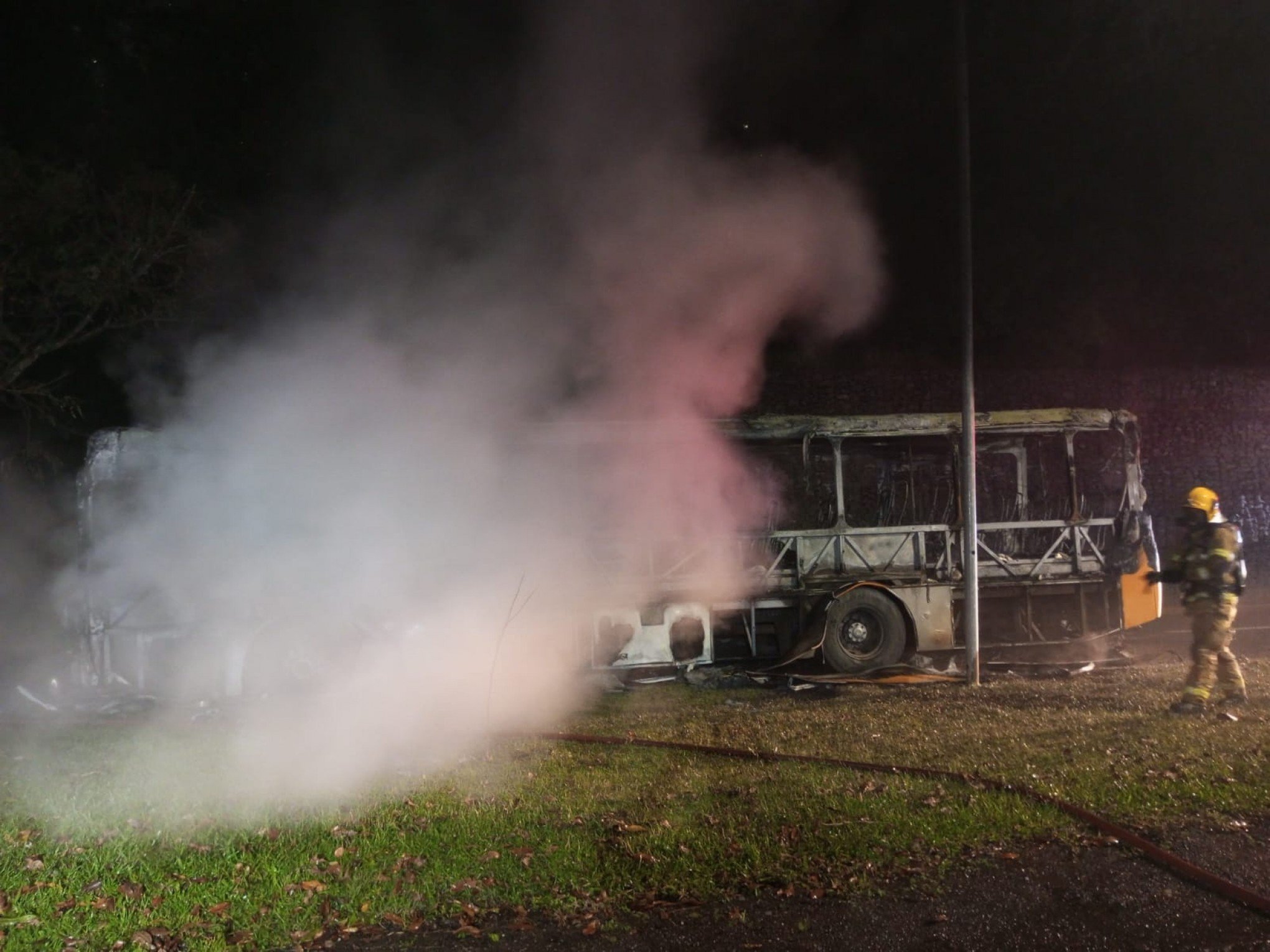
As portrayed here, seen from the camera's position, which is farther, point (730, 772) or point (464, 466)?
point (464, 466)

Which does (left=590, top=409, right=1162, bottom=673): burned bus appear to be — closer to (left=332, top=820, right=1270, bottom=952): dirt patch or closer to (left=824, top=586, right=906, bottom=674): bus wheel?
(left=824, top=586, right=906, bottom=674): bus wheel

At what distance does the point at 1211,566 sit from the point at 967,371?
2462 millimetres

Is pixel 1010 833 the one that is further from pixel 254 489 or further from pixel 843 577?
pixel 254 489

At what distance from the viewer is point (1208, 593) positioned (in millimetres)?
7246

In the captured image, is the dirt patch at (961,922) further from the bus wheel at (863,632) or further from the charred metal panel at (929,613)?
the charred metal panel at (929,613)

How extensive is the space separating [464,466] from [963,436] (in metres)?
4.70

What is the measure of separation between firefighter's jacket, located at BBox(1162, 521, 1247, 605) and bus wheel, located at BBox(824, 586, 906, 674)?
2.90 meters

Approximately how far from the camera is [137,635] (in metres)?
8.90

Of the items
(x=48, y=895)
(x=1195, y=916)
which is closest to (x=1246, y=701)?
(x=1195, y=916)

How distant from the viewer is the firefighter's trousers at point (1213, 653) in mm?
7066

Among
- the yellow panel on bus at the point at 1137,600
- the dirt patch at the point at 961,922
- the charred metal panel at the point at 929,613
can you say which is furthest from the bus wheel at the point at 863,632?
the dirt patch at the point at 961,922

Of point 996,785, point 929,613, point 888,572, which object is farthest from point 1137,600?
point 996,785

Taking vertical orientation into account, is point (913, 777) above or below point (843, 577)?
below

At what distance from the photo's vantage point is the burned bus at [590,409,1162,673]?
9.70m
